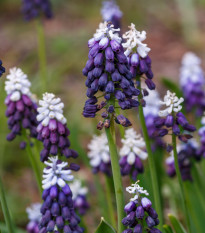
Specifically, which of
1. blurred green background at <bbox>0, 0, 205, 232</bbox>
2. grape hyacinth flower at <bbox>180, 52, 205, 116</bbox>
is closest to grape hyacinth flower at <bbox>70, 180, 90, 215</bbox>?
blurred green background at <bbox>0, 0, 205, 232</bbox>

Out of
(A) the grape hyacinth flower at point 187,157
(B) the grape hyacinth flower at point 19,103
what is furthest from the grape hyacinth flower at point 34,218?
(A) the grape hyacinth flower at point 187,157

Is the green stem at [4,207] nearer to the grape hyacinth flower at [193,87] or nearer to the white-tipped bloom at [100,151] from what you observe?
the white-tipped bloom at [100,151]

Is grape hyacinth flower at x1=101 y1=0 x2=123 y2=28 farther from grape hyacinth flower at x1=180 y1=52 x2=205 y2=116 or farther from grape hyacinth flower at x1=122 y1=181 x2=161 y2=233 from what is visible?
grape hyacinth flower at x1=122 y1=181 x2=161 y2=233

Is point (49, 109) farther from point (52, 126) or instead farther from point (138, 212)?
point (138, 212)

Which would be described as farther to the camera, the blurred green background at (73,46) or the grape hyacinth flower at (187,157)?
the blurred green background at (73,46)

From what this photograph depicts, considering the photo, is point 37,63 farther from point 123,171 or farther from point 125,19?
point 123,171

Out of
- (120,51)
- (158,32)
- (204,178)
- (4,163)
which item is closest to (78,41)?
(158,32)
